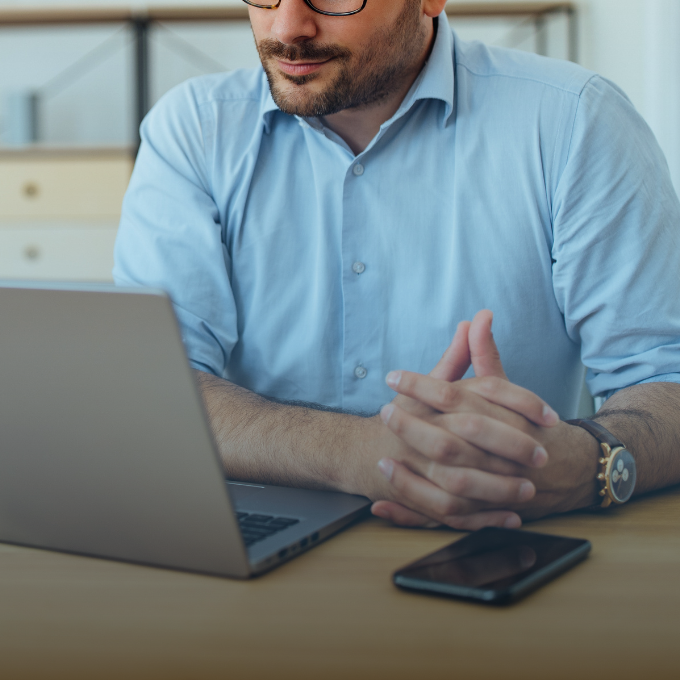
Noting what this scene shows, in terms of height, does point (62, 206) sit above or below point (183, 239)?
below

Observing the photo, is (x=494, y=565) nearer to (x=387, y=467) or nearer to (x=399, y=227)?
(x=387, y=467)

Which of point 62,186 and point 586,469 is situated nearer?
point 586,469

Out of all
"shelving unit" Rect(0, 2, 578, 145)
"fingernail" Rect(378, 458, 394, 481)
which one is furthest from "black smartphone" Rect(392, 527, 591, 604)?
"shelving unit" Rect(0, 2, 578, 145)

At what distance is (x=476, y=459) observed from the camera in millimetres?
712

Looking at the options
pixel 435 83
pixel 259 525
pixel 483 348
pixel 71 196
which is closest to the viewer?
pixel 259 525

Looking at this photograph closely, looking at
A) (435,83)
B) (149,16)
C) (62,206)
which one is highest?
(149,16)

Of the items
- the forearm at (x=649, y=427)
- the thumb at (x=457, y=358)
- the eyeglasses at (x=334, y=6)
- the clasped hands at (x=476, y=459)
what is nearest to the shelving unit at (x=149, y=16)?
the eyeglasses at (x=334, y=6)

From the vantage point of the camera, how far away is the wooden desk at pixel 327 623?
0.45 meters

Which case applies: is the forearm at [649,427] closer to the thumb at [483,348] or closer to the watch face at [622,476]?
the watch face at [622,476]

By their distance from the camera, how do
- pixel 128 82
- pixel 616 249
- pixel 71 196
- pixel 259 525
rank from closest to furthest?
pixel 259 525
pixel 616 249
pixel 71 196
pixel 128 82

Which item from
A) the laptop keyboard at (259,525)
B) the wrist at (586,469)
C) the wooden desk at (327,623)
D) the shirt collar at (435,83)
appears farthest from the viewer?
the shirt collar at (435,83)

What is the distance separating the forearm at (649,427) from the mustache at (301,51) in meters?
0.61

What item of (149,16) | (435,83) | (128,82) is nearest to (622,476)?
(435,83)

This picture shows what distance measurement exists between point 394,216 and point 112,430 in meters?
0.73
